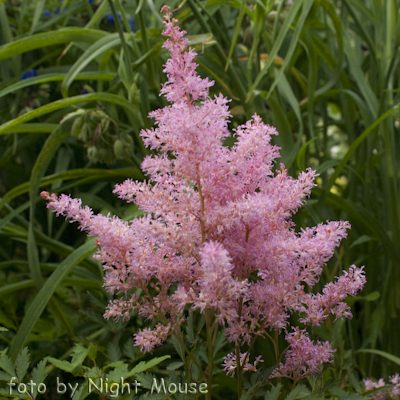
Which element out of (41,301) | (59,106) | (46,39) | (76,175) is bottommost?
(41,301)

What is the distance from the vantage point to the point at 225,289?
0.34m

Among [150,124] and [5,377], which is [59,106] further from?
[5,377]

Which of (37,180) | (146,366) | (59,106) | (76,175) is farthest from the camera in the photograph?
(76,175)

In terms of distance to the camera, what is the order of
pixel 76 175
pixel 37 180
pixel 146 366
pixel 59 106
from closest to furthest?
pixel 146 366, pixel 59 106, pixel 37 180, pixel 76 175

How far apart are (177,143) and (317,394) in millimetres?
266

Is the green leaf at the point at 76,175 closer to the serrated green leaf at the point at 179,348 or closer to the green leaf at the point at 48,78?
the green leaf at the point at 48,78

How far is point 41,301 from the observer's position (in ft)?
2.06

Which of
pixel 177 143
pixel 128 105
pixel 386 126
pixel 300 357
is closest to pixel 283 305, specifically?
pixel 300 357

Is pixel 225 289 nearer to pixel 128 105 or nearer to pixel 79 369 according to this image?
pixel 79 369

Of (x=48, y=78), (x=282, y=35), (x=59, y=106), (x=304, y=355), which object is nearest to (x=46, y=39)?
(x=48, y=78)

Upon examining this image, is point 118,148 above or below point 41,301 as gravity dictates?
above

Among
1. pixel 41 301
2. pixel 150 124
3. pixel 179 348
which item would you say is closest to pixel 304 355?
pixel 179 348

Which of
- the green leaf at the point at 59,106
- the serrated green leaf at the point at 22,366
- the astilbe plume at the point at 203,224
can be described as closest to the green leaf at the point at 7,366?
the serrated green leaf at the point at 22,366

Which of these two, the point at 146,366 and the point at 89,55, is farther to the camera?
the point at 89,55
